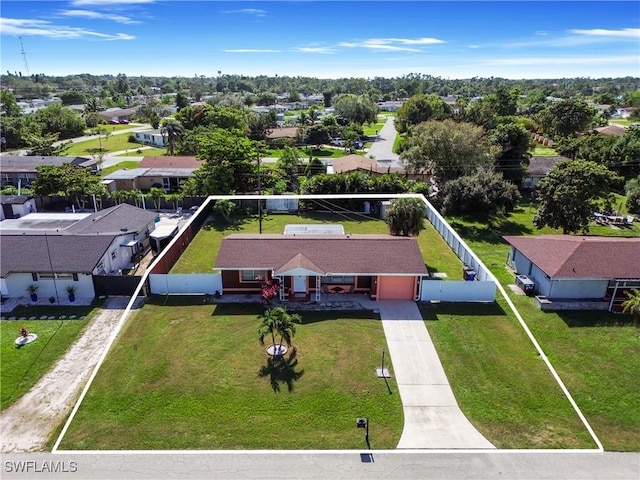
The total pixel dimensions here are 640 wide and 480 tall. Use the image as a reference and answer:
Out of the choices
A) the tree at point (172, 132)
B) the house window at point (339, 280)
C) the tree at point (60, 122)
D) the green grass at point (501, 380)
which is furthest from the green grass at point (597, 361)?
the tree at point (60, 122)

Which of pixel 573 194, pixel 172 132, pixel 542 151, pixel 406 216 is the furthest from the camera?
pixel 542 151

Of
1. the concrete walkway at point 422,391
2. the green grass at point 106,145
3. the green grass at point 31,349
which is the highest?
the green grass at point 106,145

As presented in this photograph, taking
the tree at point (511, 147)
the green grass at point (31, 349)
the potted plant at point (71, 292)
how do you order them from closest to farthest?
1. the green grass at point (31, 349)
2. the potted plant at point (71, 292)
3. the tree at point (511, 147)

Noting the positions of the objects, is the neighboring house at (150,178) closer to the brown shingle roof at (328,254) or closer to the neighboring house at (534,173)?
the brown shingle roof at (328,254)

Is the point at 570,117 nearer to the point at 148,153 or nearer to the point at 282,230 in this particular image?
the point at 282,230

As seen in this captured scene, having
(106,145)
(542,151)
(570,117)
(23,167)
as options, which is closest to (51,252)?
(23,167)

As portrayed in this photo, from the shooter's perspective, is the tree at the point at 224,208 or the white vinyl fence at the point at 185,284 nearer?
the white vinyl fence at the point at 185,284
